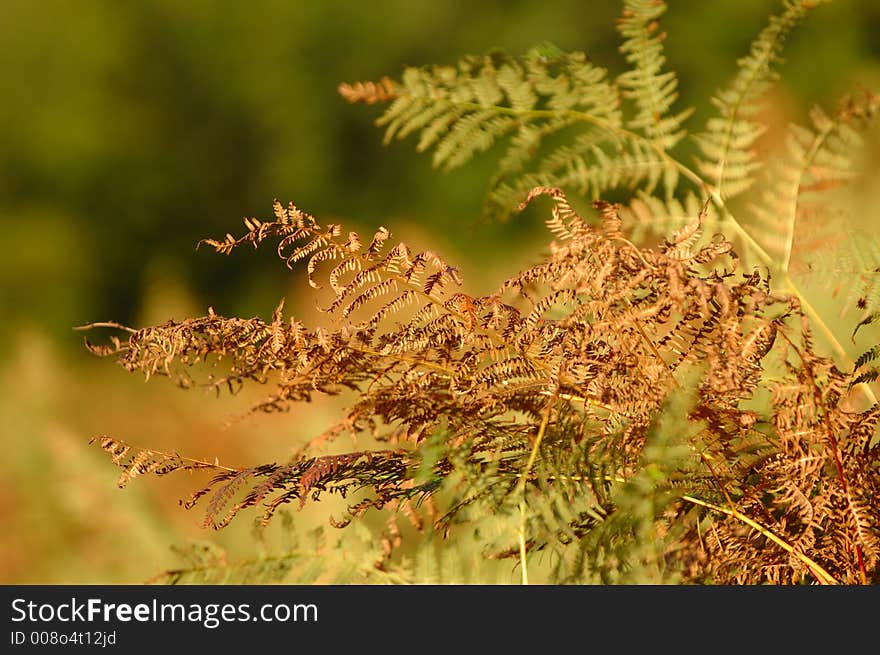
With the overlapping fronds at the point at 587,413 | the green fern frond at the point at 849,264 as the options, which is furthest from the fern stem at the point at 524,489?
the green fern frond at the point at 849,264

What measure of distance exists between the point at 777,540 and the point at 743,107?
312mm

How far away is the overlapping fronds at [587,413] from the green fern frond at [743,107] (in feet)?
0.60

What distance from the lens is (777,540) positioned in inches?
17.5

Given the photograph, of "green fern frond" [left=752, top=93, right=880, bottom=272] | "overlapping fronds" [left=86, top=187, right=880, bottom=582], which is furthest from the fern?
"overlapping fronds" [left=86, top=187, right=880, bottom=582]

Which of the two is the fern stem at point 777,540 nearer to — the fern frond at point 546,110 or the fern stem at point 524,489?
the fern stem at point 524,489

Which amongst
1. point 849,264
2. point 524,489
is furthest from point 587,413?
point 849,264

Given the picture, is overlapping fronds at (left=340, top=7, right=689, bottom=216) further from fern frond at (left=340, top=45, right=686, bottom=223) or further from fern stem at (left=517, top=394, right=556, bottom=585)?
fern stem at (left=517, top=394, right=556, bottom=585)

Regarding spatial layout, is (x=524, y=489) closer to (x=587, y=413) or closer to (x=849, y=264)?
(x=587, y=413)

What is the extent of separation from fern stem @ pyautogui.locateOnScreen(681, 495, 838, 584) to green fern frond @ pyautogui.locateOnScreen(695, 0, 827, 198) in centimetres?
23

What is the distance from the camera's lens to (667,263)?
1.41 feet

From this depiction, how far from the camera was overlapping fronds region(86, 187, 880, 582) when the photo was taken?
0.44 m

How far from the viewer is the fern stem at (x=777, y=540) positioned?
44 cm

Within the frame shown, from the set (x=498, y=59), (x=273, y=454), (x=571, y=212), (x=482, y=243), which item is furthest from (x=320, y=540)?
(x=482, y=243)
